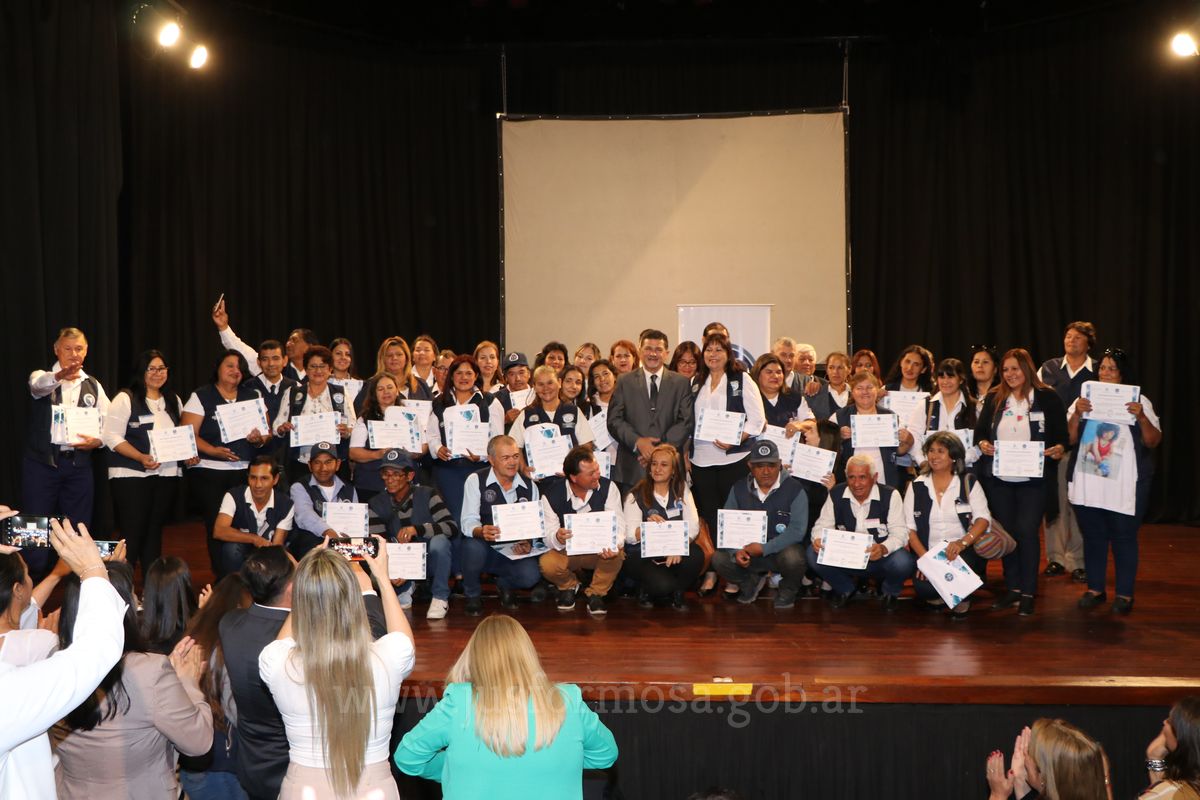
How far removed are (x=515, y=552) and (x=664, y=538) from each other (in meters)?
0.87

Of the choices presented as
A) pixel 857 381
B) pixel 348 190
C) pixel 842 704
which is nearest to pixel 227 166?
pixel 348 190

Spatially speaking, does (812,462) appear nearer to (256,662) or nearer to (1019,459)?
(1019,459)

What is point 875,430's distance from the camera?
632cm

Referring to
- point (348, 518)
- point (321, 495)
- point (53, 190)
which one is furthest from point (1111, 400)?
point (53, 190)

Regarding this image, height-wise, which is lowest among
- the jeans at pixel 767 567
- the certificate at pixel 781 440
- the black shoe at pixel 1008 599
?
the black shoe at pixel 1008 599

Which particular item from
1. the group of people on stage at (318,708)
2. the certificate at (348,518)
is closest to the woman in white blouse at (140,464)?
the certificate at (348,518)

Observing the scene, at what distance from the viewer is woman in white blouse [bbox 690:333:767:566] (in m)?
6.50

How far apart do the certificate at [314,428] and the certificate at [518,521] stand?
1.18m

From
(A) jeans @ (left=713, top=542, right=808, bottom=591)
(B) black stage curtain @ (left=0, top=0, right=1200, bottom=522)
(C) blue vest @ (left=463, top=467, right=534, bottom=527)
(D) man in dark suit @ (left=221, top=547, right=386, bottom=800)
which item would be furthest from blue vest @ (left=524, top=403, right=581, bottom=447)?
(B) black stage curtain @ (left=0, top=0, right=1200, bottom=522)

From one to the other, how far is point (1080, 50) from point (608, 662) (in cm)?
764

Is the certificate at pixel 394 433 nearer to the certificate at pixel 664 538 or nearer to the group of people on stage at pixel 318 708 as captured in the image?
the certificate at pixel 664 538

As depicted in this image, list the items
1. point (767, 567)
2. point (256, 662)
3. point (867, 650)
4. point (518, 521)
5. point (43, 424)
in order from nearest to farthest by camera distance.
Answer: point (256, 662), point (867, 650), point (518, 521), point (43, 424), point (767, 567)

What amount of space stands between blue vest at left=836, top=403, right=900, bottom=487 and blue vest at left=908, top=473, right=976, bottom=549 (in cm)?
36

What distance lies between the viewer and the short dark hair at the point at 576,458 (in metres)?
6.07
